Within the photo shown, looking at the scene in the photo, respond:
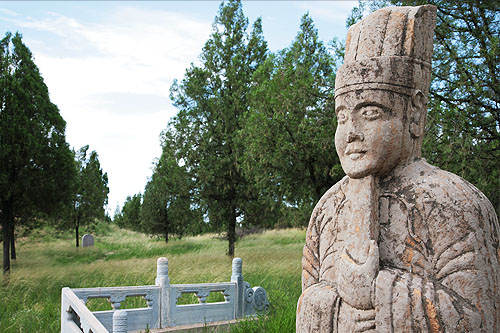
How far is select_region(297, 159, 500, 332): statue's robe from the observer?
282cm

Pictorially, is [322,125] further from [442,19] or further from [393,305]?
[393,305]

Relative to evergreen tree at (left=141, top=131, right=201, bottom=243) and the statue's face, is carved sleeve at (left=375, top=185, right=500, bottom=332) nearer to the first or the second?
the statue's face

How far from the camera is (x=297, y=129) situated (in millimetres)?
15336

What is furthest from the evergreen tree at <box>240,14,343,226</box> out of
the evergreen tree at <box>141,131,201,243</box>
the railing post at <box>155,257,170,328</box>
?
the railing post at <box>155,257,170,328</box>

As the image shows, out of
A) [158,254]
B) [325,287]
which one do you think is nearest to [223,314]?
[325,287]

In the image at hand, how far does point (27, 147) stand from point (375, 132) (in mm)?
14059

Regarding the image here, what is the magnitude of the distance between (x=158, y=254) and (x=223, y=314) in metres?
15.4

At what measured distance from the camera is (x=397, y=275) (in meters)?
2.95

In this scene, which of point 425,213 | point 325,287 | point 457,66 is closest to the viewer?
point 425,213

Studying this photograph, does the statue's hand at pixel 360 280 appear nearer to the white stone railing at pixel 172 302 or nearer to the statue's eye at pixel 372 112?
the statue's eye at pixel 372 112

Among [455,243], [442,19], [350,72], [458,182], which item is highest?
[442,19]

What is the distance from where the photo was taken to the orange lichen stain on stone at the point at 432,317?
281 centimetres

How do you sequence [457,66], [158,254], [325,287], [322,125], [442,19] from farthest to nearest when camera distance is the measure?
[158,254] < [322,125] < [442,19] < [457,66] < [325,287]

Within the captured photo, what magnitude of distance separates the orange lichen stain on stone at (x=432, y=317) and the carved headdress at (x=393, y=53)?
1366 mm
